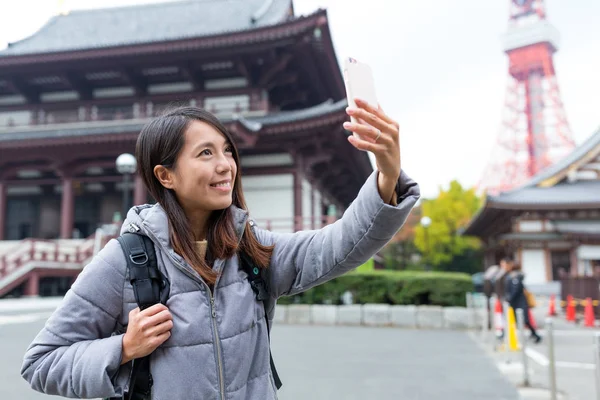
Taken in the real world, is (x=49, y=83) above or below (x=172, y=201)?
above

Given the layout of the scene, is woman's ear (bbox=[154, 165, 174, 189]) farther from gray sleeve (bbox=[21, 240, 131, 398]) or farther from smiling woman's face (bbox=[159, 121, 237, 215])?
gray sleeve (bbox=[21, 240, 131, 398])

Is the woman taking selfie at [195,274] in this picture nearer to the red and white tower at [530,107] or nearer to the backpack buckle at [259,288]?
the backpack buckle at [259,288]

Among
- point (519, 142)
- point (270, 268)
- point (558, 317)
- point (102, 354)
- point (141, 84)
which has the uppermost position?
point (519, 142)

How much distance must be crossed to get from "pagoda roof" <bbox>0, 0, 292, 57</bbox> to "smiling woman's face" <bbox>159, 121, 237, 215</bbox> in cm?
1667

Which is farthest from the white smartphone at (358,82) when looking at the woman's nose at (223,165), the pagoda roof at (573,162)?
the pagoda roof at (573,162)

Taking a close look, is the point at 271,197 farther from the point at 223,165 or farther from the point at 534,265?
the point at 534,265

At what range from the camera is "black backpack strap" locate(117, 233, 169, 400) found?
4.65 ft

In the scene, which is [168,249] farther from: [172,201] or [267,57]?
[267,57]

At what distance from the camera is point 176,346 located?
1.41m

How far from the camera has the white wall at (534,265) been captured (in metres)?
20.9

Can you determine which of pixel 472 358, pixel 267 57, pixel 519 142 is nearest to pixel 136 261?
pixel 472 358

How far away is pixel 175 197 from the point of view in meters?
1.62

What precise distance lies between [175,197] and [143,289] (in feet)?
1.12

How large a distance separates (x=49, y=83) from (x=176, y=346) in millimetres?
17422
